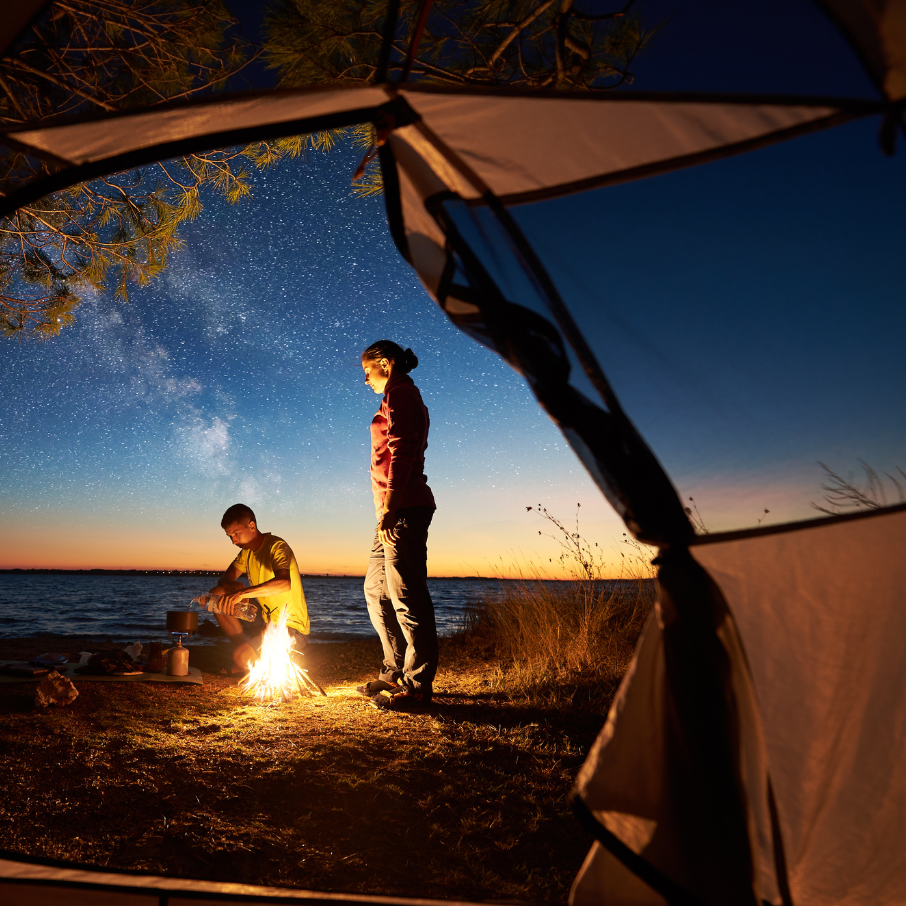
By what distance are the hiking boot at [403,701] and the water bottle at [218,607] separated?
1103mm

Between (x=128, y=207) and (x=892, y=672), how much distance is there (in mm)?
4185

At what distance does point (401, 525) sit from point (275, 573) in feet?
3.91

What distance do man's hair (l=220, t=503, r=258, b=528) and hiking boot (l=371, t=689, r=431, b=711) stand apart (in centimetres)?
141

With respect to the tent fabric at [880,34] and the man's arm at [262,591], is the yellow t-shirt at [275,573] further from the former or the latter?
the tent fabric at [880,34]

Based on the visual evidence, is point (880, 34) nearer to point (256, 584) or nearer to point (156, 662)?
point (256, 584)

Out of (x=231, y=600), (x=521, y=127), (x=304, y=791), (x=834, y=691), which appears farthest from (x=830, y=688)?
(x=231, y=600)

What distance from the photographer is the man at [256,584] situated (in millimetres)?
3334

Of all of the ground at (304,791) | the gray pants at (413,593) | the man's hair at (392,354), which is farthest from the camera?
the man's hair at (392,354)

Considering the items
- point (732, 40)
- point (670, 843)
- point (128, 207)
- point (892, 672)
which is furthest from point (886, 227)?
point (128, 207)

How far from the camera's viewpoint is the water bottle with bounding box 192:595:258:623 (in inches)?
128

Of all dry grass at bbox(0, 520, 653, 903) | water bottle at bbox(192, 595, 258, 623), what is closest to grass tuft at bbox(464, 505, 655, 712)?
dry grass at bbox(0, 520, 653, 903)

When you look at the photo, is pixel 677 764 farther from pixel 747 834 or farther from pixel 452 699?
pixel 452 699

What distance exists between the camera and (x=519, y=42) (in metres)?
2.61

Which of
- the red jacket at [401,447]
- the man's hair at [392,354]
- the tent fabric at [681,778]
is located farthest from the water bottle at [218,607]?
the tent fabric at [681,778]
